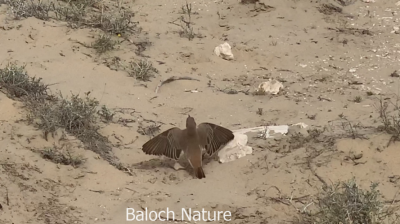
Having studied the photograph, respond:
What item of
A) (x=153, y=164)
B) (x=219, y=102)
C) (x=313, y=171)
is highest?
(x=313, y=171)

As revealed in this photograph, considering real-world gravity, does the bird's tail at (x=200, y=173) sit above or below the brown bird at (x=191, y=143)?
below

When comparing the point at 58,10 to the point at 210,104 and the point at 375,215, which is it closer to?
the point at 210,104

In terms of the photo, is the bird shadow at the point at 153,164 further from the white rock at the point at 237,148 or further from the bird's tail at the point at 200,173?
the white rock at the point at 237,148

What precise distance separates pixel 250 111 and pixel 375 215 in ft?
7.37

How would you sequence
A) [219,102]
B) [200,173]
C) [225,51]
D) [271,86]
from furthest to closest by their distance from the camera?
[225,51] → [271,86] → [219,102] → [200,173]

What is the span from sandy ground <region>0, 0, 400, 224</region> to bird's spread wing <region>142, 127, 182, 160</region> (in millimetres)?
125

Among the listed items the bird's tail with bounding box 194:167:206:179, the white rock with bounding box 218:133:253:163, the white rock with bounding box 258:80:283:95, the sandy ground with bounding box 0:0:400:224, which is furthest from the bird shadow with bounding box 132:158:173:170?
the white rock with bounding box 258:80:283:95

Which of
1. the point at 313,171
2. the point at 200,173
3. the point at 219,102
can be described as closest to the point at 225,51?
the point at 219,102

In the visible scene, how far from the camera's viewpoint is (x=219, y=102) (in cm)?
547

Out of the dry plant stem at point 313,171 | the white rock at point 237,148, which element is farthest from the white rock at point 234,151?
the dry plant stem at point 313,171

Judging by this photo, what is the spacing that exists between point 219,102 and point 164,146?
130cm

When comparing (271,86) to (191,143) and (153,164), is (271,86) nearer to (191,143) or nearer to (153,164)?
(191,143)

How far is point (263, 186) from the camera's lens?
13.0ft

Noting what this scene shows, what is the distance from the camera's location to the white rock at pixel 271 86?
561 cm
